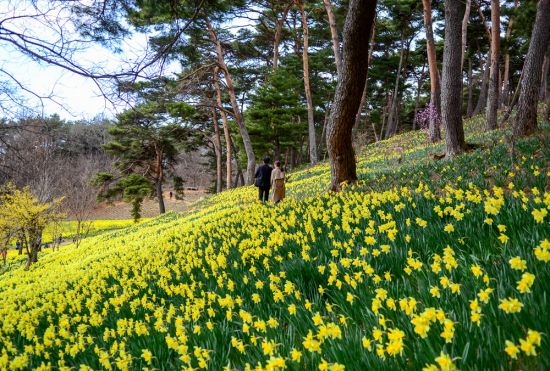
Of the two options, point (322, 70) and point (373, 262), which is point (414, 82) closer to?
point (322, 70)

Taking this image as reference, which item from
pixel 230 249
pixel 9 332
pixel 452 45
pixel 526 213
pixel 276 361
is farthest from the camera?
pixel 452 45

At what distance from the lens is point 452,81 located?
8.70 meters

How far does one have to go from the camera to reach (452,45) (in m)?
8.61

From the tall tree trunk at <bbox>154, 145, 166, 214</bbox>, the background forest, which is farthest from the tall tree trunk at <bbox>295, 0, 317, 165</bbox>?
the tall tree trunk at <bbox>154, 145, 166, 214</bbox>

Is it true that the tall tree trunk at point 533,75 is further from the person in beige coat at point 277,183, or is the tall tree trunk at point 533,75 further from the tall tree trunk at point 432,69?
the tall tree trunk at point 432,69

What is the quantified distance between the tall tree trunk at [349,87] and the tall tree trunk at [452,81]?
239cm

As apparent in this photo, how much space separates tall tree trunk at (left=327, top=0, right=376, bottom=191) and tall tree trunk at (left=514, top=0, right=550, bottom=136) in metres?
3.76

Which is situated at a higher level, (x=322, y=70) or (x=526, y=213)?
(x=322, y=70)

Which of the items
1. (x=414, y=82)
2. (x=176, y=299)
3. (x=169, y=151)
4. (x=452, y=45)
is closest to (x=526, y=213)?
(x=176, y=299)

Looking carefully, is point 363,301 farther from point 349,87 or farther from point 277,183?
point 277,183

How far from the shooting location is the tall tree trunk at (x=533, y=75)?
7773 mm

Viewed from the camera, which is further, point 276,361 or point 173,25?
point 173,25

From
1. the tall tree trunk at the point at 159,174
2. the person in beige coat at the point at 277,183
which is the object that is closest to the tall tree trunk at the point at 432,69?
the person in beige coat at the point at 277,183

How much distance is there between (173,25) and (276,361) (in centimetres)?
626
